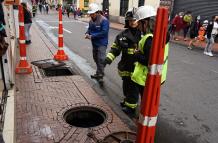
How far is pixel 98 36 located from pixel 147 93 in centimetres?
450

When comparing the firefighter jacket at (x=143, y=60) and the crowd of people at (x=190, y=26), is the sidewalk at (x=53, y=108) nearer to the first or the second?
the firefighter jacket at (x=143, y=60)

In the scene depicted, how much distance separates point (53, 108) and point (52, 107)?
A: 52 millimetres

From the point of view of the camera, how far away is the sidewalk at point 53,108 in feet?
13.7

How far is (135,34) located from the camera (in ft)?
16.3

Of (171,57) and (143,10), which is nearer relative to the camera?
(143,10)

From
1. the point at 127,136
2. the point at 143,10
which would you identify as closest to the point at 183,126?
the point at 127,136

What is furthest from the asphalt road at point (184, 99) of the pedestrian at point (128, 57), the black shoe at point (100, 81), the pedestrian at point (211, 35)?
the pedestrian at point (211, 35)

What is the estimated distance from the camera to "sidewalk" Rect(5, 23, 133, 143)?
13.7ft

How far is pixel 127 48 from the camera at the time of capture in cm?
502

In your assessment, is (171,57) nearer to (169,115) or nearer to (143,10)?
(169,115)

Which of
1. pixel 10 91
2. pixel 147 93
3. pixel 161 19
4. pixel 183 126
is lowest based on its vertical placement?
pixel 183 126

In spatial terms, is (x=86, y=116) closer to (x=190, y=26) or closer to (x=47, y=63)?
(x=47, y=63)

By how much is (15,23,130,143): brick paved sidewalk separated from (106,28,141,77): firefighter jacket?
0.84m

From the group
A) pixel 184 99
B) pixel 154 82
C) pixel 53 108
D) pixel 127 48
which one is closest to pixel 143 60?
pixel 127 48
